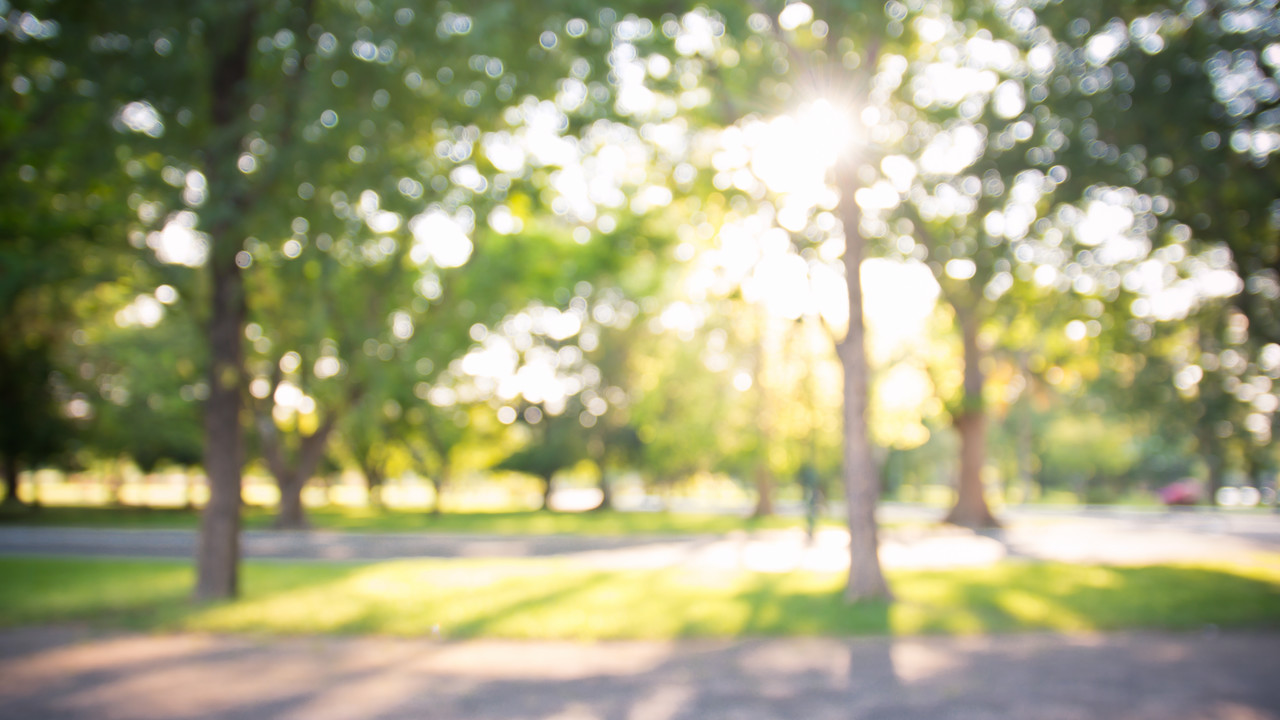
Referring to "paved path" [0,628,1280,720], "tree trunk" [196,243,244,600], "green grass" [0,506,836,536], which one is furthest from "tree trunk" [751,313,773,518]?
"tree trunk" [196,243,244,600]

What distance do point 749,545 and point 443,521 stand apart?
16064 millimetres

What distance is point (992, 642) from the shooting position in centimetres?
845

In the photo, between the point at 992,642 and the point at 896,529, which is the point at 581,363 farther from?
the point at 992,642

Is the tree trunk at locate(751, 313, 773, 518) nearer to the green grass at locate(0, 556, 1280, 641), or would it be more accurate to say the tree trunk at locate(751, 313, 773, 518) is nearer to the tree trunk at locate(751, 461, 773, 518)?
the tree trunk at locate(751, 461, 773, 518)

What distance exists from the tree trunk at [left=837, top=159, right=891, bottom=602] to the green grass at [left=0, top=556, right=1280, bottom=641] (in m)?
0.59

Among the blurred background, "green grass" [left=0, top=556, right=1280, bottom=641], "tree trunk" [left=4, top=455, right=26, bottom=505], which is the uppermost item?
the blurred background

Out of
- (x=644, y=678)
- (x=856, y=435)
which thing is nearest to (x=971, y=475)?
(x=856, y=435)

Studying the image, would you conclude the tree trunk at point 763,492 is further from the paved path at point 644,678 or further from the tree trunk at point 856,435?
the paved path at point 644,678

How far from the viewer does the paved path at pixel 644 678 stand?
19.9ft

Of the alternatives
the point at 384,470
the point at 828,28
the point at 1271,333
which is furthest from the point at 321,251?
the point at 384,470

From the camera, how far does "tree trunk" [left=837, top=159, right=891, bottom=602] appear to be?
35.0ft

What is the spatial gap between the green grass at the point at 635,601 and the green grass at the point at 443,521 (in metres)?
11.7

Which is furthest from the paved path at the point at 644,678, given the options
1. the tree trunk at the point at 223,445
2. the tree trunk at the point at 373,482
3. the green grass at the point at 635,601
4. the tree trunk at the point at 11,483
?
the tree trunk at the point at 373,482

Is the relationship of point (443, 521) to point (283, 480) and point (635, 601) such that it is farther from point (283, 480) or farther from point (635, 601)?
point (635, 601)
